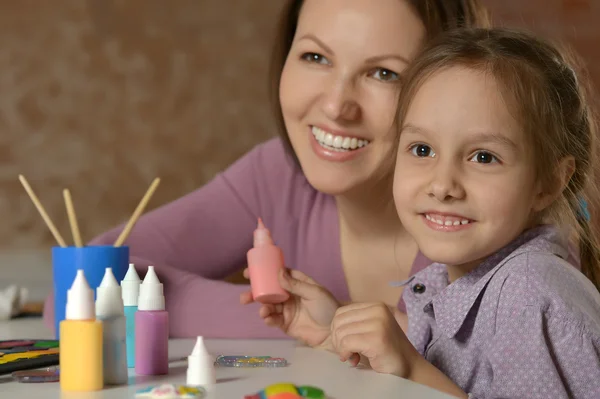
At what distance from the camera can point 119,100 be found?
2729mm

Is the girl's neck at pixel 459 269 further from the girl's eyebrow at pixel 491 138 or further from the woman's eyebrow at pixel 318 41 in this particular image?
the woman's eyebrow at pixel 318 41

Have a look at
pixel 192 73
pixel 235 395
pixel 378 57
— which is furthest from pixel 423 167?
pixel 192 73

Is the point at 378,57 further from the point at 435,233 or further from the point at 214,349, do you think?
the point at 214,349

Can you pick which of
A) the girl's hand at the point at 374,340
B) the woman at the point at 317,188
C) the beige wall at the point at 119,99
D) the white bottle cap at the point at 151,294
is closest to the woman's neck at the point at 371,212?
the woman at the point at 317,188

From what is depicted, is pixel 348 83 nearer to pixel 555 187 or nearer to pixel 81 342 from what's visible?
pixel 555 187

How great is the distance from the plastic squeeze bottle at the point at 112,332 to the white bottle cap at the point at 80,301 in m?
A: 0.03

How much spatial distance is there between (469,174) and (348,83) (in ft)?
1.32

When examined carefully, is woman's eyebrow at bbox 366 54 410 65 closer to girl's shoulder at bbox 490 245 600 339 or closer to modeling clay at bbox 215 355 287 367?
girl's shoulder at bbox 490 245 600 339

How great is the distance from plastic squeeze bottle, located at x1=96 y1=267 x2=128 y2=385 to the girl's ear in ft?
1.77

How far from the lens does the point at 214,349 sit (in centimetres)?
117

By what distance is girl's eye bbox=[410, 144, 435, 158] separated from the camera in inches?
45.6

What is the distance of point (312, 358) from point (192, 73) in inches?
70.2

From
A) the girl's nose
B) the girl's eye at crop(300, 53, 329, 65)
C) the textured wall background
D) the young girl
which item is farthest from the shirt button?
the textured wall background

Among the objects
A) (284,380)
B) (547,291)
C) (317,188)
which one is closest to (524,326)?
(547,291)
